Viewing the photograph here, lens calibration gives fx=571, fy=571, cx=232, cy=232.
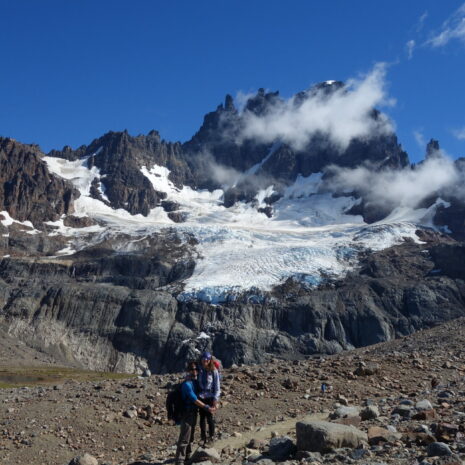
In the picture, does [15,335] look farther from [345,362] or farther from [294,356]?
[345,362]

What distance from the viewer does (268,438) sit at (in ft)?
68.8

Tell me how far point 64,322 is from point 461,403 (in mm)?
188015

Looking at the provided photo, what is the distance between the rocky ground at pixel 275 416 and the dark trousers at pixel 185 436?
1200 millimetres

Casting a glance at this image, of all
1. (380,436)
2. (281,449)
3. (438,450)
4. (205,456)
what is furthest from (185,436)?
(438,450)

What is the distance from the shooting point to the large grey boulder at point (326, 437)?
53.9ft

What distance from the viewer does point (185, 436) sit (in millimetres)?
18031

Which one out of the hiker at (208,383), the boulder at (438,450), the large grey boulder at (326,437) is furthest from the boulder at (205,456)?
the boulder at (438,450)

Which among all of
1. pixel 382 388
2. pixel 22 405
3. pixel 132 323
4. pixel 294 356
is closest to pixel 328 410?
pixel 382 388

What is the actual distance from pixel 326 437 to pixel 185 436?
14.8 ft

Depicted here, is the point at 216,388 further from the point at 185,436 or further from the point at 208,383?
the point at 185,436

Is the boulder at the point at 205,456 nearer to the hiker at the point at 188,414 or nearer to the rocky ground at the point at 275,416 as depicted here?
the hiker at the point at 188,414

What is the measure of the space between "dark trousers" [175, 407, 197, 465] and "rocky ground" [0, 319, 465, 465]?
1.20 metres

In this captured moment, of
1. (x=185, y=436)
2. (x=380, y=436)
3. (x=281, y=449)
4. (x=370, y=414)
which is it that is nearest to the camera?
(x=380, y=436)

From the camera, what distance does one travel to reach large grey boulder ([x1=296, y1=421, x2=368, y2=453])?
53.9ft
